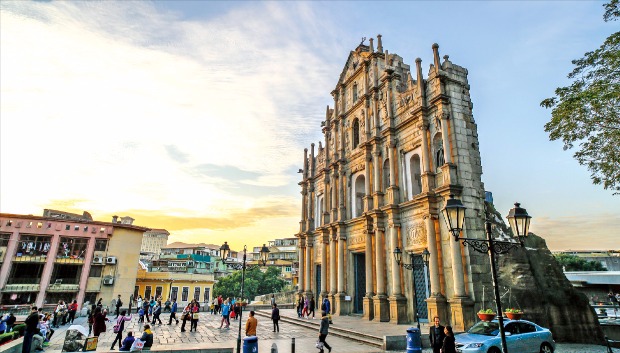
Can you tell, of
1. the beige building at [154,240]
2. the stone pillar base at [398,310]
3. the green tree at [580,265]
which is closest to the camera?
the stone pillar base at [398,310]

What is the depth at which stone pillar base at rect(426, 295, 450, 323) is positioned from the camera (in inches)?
610

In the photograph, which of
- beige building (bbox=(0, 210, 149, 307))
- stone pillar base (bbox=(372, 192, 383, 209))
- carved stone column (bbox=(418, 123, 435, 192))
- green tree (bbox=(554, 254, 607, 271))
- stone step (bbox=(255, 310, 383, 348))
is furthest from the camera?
green tree (bbox=(554, 254, 607, 271))

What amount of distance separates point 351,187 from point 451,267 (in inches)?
439

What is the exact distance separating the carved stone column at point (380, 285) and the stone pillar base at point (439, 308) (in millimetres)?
3631

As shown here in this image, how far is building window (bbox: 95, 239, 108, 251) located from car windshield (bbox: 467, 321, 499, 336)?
36.5 m

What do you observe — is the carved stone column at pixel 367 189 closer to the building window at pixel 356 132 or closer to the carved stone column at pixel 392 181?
the carved stone column at pixel 392 181

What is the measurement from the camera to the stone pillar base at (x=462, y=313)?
14406 mm

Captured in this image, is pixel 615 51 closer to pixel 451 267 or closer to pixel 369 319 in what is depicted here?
pixel 451 267

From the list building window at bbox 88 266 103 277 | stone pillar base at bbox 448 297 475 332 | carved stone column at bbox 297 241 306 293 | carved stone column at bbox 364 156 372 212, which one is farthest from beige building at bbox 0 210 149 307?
stone pillar base at bbox 448 297 475 332

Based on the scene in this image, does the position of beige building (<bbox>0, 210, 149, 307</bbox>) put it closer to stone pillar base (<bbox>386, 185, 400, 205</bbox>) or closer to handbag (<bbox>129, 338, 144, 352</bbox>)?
handbag (<bbox>129, 338, 144, 352</bbox>)

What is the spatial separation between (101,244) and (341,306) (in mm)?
27289

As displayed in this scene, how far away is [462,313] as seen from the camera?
570 inches

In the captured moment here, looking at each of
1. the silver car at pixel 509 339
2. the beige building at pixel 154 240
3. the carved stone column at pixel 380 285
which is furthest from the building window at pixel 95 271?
the beige building at pixel 154 240

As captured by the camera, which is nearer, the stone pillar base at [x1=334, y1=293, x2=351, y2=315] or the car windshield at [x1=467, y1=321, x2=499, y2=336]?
the car windshield at [x1=467, y1=321, x2=499, y2=336]
